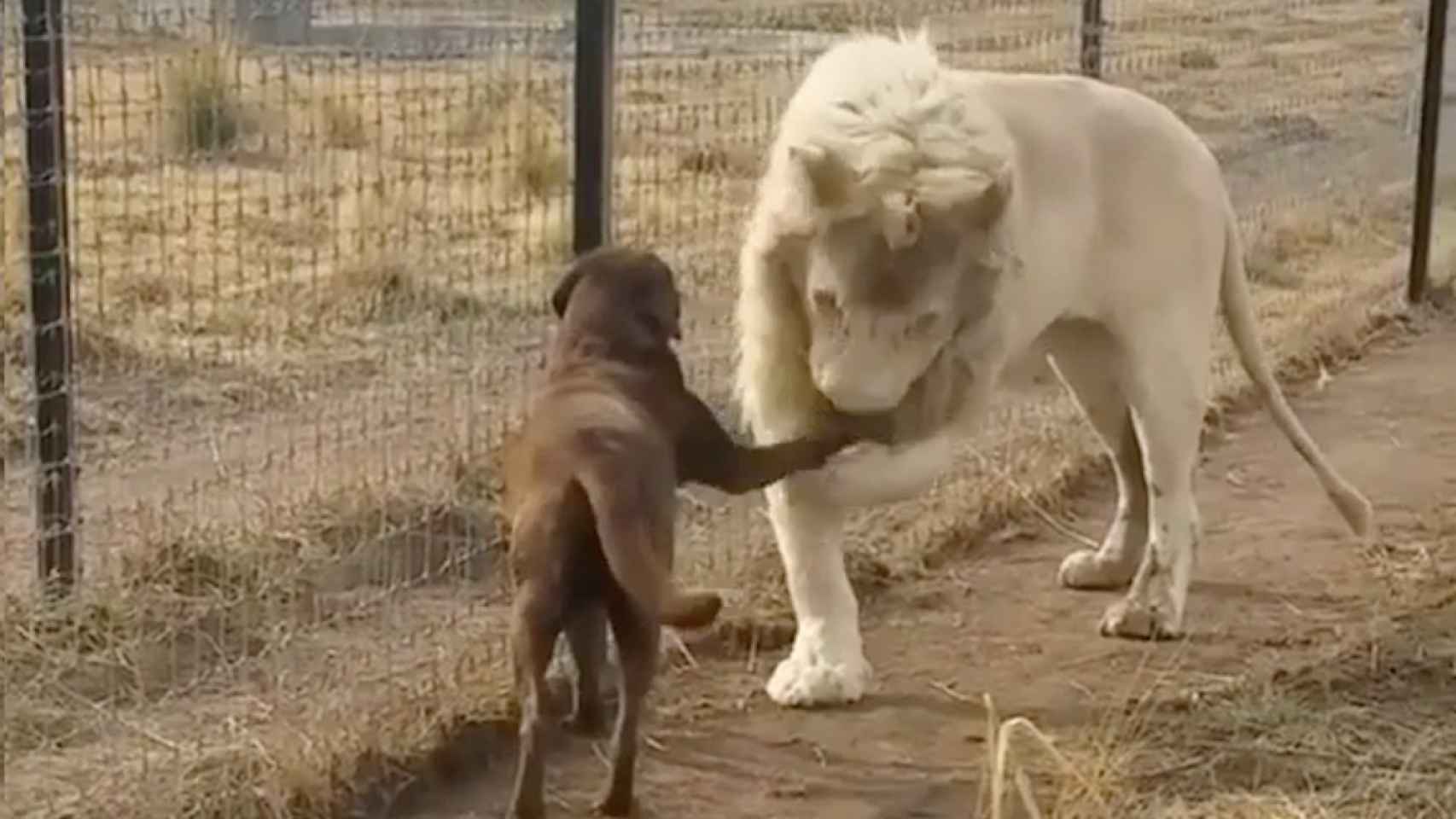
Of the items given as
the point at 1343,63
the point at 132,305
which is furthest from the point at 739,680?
the point at 1343,63

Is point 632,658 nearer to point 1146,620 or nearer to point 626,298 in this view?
point 626,298

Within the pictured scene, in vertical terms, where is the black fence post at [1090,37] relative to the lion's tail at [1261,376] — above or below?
above

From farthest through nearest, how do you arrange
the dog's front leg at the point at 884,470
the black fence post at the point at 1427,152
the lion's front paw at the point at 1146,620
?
the black fence post at the point at 1427,152, the lion's front paw at the point at 1146,620, the dog's front leg at the point at 884,470

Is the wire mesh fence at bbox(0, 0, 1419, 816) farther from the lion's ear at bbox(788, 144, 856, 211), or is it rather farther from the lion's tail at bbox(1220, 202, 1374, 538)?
the lion's ear at bbox(788, 144, 856, 211)

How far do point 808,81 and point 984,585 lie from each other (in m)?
1.89

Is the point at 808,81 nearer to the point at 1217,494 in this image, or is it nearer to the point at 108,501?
the point at 108,501

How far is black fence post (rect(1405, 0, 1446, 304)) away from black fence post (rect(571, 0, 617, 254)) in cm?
606

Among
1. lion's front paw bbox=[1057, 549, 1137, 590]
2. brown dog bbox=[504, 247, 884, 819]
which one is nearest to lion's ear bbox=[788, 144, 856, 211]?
brown dog bbox=[504, 247, 884, 819]

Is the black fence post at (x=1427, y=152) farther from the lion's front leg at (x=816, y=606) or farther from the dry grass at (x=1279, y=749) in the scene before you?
the lion's front leg at (x=816, y=606)

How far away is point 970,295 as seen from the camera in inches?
194

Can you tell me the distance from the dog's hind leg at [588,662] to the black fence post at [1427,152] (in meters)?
6.74

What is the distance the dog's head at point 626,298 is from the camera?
15.0 feet

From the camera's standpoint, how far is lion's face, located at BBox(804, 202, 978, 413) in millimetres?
4781

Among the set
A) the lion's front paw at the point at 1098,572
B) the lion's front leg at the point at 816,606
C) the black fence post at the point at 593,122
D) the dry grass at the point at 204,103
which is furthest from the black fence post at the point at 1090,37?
the lion's front leg at the point at 816,606
